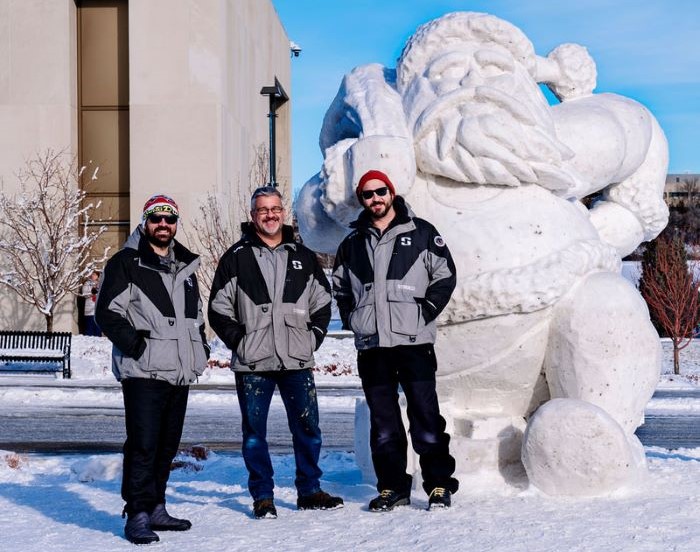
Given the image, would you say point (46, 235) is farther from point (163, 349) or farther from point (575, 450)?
point (575, 450)

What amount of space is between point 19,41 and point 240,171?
6.02m

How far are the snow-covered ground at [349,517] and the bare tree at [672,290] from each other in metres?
13.0

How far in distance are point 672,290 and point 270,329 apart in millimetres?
15379

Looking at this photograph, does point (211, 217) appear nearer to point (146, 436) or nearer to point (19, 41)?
point (19, 41)

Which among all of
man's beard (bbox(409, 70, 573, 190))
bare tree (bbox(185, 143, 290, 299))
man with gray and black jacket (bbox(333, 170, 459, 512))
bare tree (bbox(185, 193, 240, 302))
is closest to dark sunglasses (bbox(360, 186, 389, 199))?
man with gray and black jacket (bbox(333, 170, 459, 512))

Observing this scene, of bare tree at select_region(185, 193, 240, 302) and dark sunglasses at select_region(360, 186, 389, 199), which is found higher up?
bare tree at select_region(185, 193, 240, 302)

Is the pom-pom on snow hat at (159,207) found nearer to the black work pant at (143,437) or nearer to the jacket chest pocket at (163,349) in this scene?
the jacket chest pocket at (163,349)

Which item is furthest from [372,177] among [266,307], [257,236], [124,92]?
[124,92]

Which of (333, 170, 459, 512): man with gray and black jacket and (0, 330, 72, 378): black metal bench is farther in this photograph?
(0, 330, 72, 378): black metal bench

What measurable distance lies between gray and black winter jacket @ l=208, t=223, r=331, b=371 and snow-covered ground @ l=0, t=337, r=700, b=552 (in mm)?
774

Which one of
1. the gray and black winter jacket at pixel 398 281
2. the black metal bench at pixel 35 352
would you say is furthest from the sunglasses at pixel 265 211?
the black metal bench at pixel 35 352

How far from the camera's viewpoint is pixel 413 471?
16.9 ft

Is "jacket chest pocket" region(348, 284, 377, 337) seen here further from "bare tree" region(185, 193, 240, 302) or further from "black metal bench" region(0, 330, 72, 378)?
"bare tree" region(185, 193, 240, 302)

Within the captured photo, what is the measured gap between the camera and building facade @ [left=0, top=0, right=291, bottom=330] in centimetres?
2309
